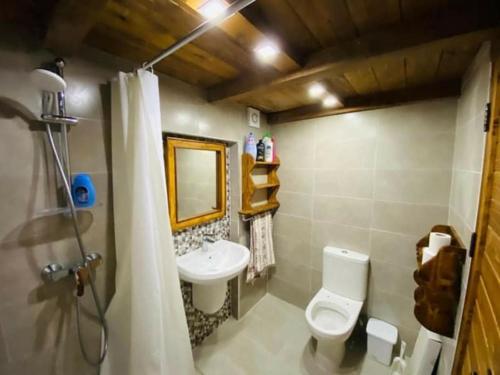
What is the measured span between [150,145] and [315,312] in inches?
71.3

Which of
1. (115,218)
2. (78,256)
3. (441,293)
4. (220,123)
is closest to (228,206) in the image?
(220,123)

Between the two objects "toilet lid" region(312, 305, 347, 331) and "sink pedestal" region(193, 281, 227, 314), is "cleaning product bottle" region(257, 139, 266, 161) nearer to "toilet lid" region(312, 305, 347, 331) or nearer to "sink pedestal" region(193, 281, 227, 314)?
"sink pedestal" region(193, 281, 227, 314)

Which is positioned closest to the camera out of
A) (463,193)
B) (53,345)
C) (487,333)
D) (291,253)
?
(487,333)

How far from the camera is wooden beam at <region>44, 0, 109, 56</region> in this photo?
2.26 feet

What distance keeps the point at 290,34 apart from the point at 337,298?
1.99 metres

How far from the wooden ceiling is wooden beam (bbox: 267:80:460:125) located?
2cm

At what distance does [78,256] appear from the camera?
107cm

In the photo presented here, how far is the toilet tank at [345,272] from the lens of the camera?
176 centimetres

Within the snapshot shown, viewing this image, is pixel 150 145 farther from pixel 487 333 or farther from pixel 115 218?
pixel 487 333

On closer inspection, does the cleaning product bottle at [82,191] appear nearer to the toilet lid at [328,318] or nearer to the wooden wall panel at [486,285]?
the wooden wall panel at [486,285]

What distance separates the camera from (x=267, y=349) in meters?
1.77

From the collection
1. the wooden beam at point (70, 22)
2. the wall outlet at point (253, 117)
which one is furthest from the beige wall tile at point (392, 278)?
the wooden beam at point (70, 22)

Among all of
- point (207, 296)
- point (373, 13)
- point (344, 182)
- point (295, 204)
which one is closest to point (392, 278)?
point (344, 182)

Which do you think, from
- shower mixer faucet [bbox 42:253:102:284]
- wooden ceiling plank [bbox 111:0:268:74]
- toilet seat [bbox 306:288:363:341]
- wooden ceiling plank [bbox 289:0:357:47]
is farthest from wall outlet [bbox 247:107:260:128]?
toilet seat [bbox 306:288:363:341]
